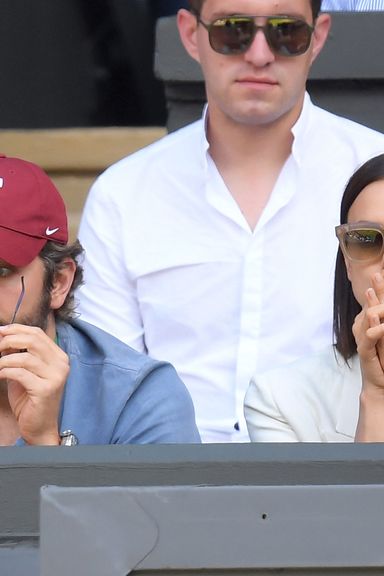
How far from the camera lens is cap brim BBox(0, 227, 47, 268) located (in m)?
2.50

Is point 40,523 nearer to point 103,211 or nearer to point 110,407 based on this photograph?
point 110,407

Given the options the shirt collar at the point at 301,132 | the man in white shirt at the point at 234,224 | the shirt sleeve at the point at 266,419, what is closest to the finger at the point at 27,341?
the shirt sleeve at the point at 266,419

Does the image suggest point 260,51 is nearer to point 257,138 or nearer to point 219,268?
point 257,138

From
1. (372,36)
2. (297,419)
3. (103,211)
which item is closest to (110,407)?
(297,419)

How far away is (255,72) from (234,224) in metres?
0.40

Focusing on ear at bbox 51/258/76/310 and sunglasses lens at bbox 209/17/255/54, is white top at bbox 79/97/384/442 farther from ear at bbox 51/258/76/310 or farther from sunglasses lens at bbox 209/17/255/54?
ear at bbox 51/258/76/310

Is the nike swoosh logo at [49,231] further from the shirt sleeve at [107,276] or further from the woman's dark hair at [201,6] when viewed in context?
the woman's dark hair at [201,6]

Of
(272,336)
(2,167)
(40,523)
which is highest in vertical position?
(2,167)

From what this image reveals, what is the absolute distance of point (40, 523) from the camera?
1.87 m

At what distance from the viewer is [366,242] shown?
2404 millimetres

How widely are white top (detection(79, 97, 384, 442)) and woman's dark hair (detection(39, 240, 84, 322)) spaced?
2.09 feet

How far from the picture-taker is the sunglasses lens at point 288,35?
10.5 ft

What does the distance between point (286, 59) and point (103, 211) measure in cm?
64

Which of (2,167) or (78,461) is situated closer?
(78,461)
